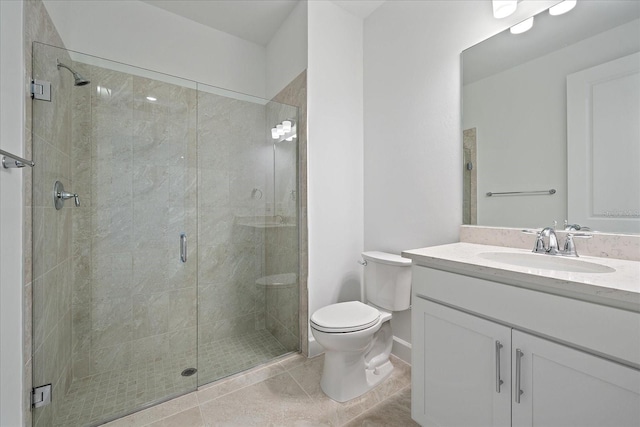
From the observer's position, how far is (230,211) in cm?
203

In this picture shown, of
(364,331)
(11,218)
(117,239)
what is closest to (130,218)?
(117,239)

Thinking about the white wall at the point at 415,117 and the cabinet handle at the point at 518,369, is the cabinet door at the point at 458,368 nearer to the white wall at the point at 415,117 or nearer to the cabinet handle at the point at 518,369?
the cabinet handle at the point at 518,369

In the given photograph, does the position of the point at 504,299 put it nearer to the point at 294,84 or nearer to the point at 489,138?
the point at 489,138

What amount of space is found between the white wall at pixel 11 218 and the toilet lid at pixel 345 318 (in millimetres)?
1233

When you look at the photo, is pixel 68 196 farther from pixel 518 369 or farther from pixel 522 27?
pixel 522 27

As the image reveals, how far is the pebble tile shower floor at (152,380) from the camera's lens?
4.70 feet

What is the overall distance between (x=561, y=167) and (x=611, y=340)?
2.76 ft

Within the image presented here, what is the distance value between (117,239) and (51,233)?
1.40 ft

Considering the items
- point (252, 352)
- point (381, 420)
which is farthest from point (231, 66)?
point (381, 420)

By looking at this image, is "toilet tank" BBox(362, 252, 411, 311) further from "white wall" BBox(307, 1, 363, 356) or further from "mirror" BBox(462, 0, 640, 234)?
"mirror" BBox(462, 0, 640, 234)

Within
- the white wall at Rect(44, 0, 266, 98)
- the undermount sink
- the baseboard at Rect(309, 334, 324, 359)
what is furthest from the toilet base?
the white wall at Rect(44, 0, 266, 98)

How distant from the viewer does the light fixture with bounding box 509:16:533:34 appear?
4.41ft

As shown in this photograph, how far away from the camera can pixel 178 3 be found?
2100 mm

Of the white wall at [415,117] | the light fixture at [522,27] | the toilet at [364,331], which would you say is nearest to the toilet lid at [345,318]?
the toilet at [364,331]
